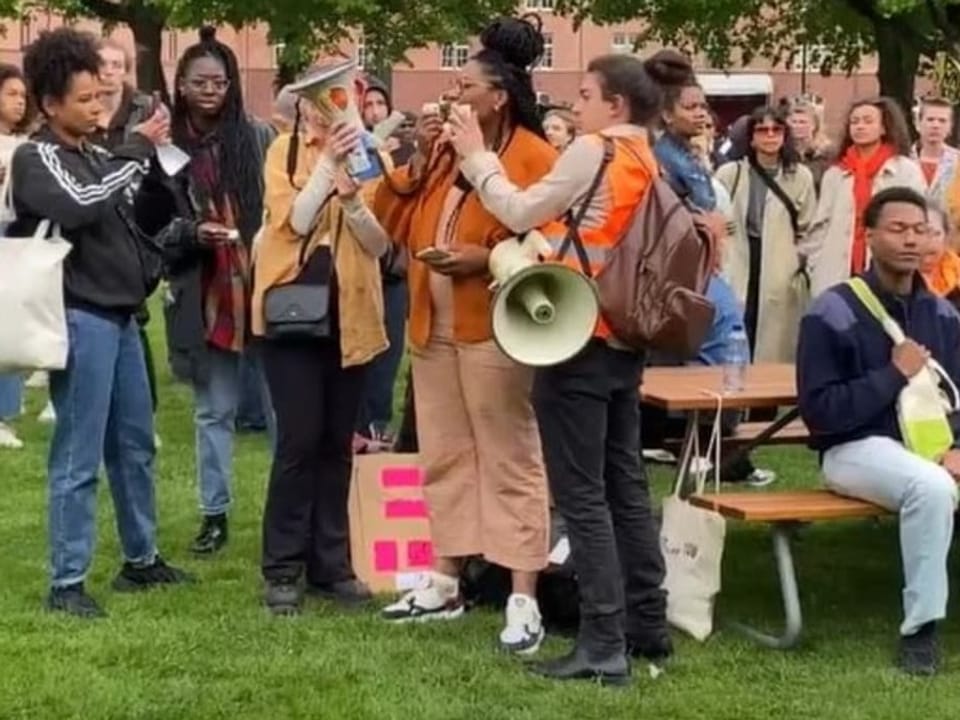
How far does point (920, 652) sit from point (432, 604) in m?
1.54

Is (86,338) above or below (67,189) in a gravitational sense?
below

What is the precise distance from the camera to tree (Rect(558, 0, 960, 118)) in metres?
29.1

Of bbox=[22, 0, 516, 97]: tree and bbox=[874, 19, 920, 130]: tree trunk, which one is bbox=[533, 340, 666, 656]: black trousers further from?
bbox=[874, 19, 920, 130]: tree trunk

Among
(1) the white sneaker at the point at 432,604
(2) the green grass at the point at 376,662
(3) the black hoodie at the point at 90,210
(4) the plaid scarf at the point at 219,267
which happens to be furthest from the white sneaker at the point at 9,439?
(1) the white sneaker at the point at 432,604

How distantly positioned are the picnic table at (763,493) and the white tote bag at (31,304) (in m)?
1.92

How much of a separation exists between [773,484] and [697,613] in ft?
8.58

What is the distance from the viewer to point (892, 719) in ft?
16.3

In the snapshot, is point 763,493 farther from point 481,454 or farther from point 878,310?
point 481,454

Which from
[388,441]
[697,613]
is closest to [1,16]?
Result: [388,441]

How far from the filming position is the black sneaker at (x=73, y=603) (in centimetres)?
586

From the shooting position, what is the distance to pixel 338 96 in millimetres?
5594

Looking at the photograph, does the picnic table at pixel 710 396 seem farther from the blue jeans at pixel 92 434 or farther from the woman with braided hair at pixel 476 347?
the blue jeans at pixel 92 434

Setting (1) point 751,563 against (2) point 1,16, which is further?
(2) point 1,16

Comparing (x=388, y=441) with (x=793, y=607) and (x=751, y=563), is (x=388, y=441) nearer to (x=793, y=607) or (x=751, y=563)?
(x=751, y=563)
